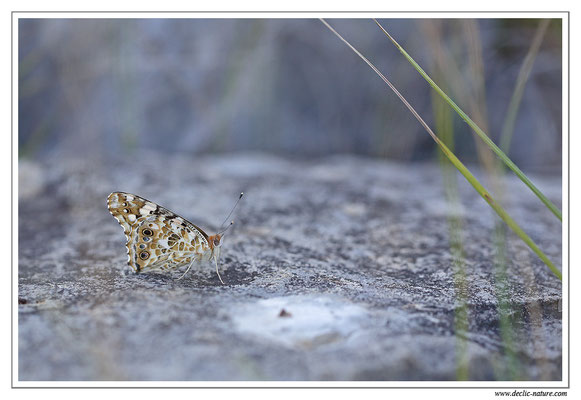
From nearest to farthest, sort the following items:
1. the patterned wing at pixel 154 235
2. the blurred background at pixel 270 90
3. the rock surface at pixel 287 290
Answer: the rock surface at pixel 287 290, the patterned wing at pixel 154 235, the blurred background at pixel 270 90

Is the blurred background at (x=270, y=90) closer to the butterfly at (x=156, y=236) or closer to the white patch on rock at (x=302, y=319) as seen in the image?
the butterfly at (x=156, y=236)

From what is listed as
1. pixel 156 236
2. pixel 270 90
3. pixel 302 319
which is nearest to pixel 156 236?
pixel 156 236

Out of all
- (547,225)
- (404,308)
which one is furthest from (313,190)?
(404,308)

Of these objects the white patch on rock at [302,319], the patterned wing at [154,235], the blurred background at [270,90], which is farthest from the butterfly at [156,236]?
the blurred background at [270,90]

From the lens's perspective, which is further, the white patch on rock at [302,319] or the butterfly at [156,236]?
the butterfly at [156,236]

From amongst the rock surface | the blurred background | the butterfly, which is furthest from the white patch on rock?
the blurred background

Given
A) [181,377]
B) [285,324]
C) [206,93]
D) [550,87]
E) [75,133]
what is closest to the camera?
[181,377]

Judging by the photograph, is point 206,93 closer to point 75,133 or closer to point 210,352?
point 75,133
